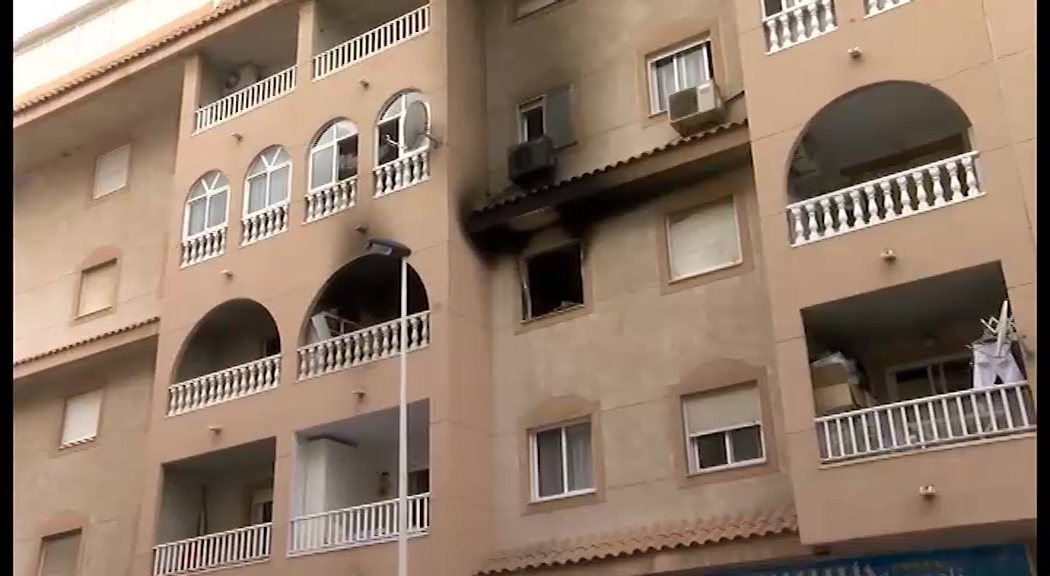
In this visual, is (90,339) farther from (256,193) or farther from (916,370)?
(916,370)

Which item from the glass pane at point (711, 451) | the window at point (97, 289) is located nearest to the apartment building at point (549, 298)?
the glass pane at point (711, 451)

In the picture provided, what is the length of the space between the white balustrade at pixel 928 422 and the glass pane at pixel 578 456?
397cm

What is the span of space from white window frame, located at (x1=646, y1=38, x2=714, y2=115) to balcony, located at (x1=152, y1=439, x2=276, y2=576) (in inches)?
310

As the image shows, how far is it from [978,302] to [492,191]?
7617 mm

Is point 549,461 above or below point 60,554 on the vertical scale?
above

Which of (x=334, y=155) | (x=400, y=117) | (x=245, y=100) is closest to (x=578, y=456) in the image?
(x=400, y=117)

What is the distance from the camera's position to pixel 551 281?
1658 centimetres

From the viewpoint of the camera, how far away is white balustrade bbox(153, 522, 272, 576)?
1620 cm

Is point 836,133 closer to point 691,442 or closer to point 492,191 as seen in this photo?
point 691,442

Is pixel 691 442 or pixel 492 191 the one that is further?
pixel 492 191

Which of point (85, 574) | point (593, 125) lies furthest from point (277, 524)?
point (593, 125)

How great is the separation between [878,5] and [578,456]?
7077 mm

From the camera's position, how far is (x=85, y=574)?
61.9ft
